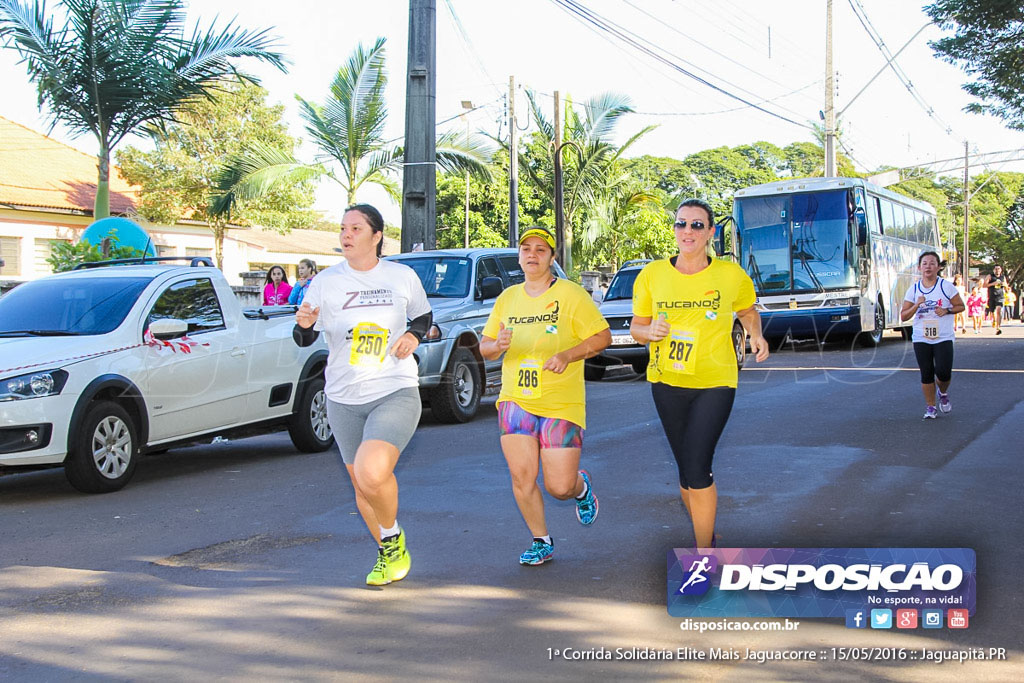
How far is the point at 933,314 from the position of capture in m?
11.4

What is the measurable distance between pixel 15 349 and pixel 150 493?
1.46 metres

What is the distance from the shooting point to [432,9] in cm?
1673

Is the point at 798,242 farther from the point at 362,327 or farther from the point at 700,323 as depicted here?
the point at 362,327

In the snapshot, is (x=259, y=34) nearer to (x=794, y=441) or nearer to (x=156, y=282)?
(x=156, y=282)

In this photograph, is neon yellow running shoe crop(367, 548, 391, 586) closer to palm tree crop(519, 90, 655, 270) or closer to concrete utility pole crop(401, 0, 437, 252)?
concrete utility pole crop(401, 0, 437, 252)

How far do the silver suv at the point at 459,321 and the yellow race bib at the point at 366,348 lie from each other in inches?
237

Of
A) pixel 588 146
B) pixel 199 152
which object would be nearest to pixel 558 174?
pixel 588 146

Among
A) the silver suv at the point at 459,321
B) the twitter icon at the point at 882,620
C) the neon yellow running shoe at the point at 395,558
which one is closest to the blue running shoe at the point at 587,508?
the neon yellow running shoe at the point at 395,558

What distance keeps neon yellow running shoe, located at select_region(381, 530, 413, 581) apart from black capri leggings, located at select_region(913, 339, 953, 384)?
7.64 meters

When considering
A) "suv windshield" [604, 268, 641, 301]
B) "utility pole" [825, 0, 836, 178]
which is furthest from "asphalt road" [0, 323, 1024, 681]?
"utility pole" [825, 0, 836, 178]

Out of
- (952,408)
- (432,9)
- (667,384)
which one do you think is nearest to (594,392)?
(952,408)

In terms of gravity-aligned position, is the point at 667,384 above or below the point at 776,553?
above

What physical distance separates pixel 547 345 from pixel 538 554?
3.66ft

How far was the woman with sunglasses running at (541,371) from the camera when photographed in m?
5.66
